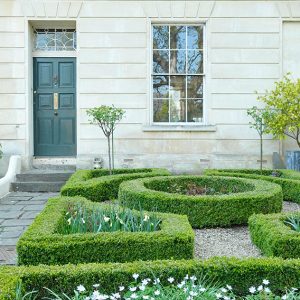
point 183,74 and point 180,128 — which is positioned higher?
point 183,74

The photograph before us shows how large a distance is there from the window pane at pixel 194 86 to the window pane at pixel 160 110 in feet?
2.01

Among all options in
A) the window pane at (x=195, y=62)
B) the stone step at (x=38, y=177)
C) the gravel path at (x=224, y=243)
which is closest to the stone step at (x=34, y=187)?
the stone step at (x=38, y=177)

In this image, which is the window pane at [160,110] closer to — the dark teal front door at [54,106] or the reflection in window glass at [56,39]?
the dark teal front door at [54,106]

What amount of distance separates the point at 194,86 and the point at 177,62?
72 centimetres

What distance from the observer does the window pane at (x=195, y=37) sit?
11016mm

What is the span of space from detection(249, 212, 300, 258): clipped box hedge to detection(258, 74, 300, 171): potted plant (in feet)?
16.6

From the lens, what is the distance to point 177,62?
11062 millimetres

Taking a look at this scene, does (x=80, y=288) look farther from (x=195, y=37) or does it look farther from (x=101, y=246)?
(x=195, y=37)

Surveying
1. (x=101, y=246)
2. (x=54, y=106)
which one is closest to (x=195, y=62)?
(x=54, y=106)

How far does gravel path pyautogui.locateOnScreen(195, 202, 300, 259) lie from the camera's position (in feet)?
16.4

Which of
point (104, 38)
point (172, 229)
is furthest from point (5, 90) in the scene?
point (172, 229)

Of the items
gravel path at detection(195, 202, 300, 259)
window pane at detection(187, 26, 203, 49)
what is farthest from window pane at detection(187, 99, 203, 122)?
gravel path at detection(195, 202, 300, 259)

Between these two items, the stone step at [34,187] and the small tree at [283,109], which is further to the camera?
the small tree at [283,109]

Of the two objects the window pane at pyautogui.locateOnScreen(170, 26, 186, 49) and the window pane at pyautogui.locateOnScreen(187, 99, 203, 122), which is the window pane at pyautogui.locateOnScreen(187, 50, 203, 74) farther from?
the window pane at pyautogui.locateOnScreen(187, 99, 203, 122)
